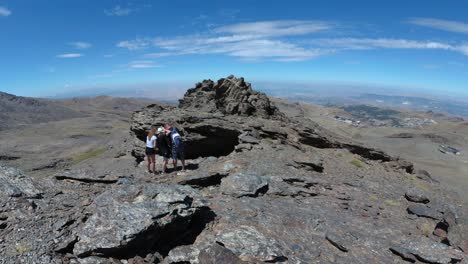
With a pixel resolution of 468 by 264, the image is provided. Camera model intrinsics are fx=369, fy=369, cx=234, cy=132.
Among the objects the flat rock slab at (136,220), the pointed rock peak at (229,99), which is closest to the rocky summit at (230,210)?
the flat rock slab at (136,220)

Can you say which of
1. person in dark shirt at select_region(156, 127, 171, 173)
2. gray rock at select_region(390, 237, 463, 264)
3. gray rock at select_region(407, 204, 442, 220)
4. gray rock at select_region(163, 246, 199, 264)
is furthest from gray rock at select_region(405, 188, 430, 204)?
gray rock at select_region(163, 246, 199, 264)

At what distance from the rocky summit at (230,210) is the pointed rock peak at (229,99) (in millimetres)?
3505

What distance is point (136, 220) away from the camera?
12.1 m

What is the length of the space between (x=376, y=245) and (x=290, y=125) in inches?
666

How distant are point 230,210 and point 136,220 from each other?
455 centimetres

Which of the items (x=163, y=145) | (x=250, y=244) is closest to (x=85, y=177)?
(x=163, y=145)

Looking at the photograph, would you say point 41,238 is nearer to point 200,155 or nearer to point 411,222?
point 200,155

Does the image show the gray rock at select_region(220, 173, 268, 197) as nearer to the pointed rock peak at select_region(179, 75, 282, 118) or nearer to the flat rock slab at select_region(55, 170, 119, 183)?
the flat rock slab at select_region(55, 170, 119, 183)

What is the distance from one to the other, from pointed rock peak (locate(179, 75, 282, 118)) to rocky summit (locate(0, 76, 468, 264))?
11.5ft

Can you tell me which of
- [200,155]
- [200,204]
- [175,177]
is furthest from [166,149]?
[200,204]

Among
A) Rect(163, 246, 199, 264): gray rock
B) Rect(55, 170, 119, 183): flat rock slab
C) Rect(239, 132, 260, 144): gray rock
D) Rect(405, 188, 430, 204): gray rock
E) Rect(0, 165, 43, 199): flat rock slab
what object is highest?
Rect(239, 132, 260, 144): gray rock

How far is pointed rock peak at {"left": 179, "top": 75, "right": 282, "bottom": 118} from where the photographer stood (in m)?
31.9

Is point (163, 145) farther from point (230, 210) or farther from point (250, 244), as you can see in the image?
point (250, 244)

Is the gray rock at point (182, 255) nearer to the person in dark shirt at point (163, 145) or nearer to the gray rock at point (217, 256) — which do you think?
the gray rock at point (217, 256)
